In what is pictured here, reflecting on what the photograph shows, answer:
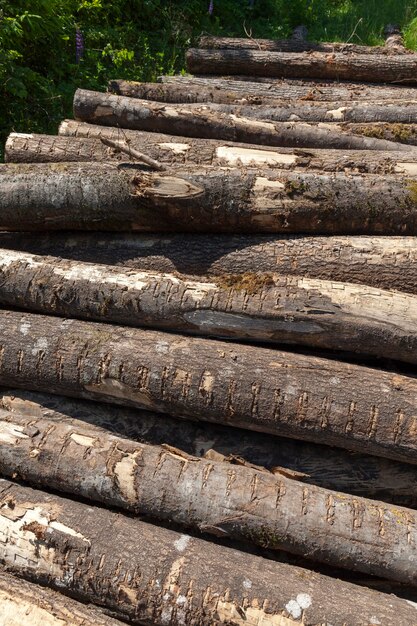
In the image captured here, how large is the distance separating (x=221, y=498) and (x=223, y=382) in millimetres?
585

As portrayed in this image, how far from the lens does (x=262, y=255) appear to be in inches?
131

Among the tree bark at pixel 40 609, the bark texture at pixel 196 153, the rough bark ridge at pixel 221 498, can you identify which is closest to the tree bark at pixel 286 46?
the bark texture at pixel 196 153

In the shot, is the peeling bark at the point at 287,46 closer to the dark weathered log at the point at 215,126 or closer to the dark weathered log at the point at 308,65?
the dark weathered log at the point at 308,65

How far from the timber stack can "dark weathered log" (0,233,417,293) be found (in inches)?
0.5

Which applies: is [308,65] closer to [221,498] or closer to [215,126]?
[215,126]

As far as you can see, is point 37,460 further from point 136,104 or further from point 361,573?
point 136,104

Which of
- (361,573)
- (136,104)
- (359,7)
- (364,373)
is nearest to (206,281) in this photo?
(364,373)

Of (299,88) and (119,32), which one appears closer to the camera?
(299,88)

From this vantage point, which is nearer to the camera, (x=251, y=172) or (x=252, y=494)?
(x=252, y=494)

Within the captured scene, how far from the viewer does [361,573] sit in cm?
268

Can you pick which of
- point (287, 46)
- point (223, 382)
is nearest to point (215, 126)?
point (223, 382)

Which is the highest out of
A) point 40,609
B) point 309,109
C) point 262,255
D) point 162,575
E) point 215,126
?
point 309,109

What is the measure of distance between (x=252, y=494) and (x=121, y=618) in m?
0.84

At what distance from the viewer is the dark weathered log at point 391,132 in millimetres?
4461
